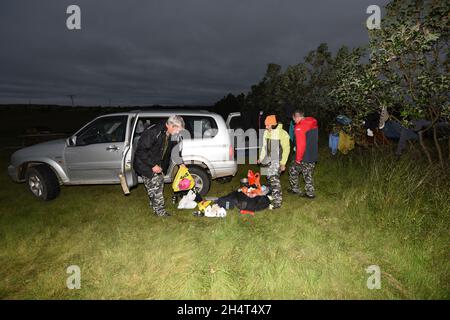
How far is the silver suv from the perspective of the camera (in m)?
5.02

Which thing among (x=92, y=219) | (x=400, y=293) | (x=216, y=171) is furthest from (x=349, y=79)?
(x=92, y=219)

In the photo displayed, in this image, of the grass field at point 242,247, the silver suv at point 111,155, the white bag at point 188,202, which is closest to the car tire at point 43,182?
the silver suv at point 111,155

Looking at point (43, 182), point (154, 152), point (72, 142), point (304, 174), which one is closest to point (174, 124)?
point (154, 152)

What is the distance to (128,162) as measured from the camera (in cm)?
485

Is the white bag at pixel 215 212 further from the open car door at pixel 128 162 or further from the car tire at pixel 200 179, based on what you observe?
the open car door at pixel 128 162

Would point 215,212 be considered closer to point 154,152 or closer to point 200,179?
point 200,179

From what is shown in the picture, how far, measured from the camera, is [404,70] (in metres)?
4.84

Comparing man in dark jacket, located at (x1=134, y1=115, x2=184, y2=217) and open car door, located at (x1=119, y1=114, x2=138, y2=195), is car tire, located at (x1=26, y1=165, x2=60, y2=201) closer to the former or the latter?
open car door, located at (x1=119, y1=114, x2=138, y2=195)

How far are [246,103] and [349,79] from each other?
15.1m

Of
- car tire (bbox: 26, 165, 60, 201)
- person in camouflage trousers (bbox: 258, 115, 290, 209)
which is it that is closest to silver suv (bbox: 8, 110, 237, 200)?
car tire (bbox: 26, 165, 60, 201)

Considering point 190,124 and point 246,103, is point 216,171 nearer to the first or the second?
point 190,124

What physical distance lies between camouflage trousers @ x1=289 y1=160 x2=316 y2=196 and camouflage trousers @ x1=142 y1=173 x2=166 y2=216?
2962 mm

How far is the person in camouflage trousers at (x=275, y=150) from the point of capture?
4.61 meters

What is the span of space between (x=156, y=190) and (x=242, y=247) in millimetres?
1944
